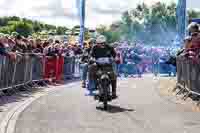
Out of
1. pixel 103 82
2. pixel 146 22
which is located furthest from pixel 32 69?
pixel 146 22

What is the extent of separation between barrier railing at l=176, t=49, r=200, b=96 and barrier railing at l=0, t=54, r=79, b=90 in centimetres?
536

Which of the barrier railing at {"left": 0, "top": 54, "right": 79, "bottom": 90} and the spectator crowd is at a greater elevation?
the spectator crowd

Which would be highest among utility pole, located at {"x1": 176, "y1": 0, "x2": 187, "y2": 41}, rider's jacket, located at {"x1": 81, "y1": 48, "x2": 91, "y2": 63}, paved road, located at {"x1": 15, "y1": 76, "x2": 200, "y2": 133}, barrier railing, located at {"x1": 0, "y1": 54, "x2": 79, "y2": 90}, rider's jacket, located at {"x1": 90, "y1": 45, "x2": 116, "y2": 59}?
utility pole, located at {"x1": 176, "y1": 0, "x2": 187, "y2": 41}

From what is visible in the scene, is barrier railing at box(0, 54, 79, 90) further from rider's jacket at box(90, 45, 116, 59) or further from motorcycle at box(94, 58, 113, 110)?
motorcycle at box(94, 58, 113, 110)

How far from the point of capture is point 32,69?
2267cm

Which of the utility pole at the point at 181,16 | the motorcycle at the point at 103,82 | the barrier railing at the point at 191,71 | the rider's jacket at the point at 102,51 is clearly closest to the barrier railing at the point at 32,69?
the rider's jacket at the point at 102,51

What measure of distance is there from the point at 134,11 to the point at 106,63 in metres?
105

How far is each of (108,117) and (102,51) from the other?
2.91 metres

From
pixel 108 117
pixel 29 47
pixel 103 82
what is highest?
pixel 29 47

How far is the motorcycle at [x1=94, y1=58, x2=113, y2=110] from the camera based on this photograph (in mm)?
14625

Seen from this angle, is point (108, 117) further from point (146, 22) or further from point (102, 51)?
point (146, 22)

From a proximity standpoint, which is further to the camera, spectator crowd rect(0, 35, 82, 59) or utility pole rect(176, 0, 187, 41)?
utility pole rect(176, 0, 187, 41)

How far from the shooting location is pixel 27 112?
45.2ft

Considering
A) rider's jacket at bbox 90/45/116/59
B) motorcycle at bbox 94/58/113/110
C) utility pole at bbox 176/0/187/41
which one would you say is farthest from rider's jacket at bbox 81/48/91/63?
utility pole at bbox 176/0/187/41
